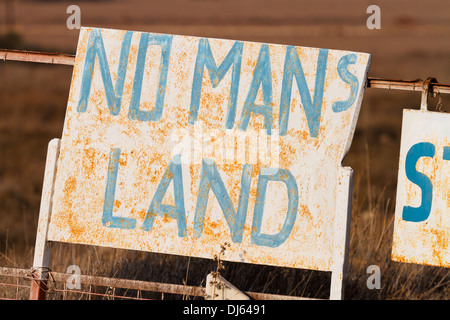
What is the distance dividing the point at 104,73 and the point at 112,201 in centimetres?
65

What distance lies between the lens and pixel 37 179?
1295cm

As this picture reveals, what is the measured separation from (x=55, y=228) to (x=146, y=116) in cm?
73

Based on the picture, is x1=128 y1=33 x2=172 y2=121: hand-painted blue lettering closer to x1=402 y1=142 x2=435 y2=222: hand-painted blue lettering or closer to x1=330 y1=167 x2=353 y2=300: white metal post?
x1=330 y1=167 x2=353 y2=300: white metal post

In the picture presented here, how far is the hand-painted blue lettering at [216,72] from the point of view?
4012 mm

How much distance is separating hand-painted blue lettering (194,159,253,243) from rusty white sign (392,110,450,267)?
746 millimetres

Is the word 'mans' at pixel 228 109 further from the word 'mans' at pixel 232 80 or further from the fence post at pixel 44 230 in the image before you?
the fence post at pixel 44 230

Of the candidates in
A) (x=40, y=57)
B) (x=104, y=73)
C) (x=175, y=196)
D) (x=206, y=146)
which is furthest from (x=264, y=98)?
(x=40, y=57)

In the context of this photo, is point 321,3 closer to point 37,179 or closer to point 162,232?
point 37,179

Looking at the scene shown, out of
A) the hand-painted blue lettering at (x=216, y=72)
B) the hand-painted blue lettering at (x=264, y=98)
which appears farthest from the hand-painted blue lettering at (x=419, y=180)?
the hand-painted blue lettering at (x=216, y=72)

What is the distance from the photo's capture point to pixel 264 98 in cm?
400

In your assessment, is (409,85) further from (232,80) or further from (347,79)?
(232,80)

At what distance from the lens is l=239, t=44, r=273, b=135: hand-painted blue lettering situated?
3.99 meters

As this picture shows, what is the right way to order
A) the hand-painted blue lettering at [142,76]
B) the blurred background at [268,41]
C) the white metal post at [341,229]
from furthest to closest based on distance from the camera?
the blurred background at [268,41], the hand-painted blue lettering at [142,76], the white metal post at [341,229]

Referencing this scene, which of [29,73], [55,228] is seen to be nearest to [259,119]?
[55,228]
